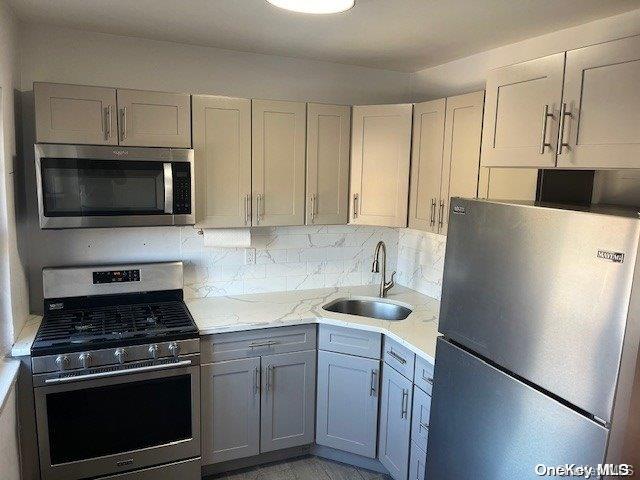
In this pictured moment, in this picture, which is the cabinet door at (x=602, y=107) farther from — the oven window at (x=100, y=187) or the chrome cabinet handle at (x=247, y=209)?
the oven window at (x=100, y=187)

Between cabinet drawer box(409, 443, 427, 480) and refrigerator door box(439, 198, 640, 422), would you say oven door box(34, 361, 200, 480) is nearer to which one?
cabinet drawer box(409, 443, 427, 480)

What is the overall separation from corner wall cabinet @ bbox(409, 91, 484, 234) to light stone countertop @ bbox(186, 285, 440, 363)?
→ 53 centimetres

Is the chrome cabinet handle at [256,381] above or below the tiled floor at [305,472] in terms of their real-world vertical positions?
above

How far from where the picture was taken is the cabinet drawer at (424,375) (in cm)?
227

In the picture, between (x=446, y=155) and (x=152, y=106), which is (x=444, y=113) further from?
(x=152, y=106)

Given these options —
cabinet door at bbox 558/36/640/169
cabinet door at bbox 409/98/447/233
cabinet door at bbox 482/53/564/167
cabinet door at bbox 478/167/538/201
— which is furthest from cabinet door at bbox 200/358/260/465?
cabinet door at bbox 558/36/640/169

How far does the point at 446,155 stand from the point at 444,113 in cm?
23

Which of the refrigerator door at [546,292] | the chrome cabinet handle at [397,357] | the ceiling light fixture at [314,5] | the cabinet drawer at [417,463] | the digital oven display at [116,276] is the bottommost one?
the cabinet drawer at [417,463]

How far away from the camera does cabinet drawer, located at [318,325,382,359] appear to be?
2.67 m

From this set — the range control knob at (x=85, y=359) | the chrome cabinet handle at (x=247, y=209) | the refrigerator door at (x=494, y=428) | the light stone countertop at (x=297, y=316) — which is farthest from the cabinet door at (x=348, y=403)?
the range control knob at (x=85, y=359)

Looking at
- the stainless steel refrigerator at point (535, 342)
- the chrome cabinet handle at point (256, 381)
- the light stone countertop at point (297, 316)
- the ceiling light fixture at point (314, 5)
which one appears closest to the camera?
the stainless steel refrigerator at point (535, 342)

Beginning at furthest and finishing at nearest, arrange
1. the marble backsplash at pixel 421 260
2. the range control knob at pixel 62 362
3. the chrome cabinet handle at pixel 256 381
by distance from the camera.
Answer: the marble backsplash at pixel 421 260 < the chrome cabinet handle at pixel 256 381 < the range control knob at pixel 62 362

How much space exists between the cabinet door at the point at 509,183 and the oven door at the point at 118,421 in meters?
1.72

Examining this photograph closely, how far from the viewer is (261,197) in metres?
2.80
